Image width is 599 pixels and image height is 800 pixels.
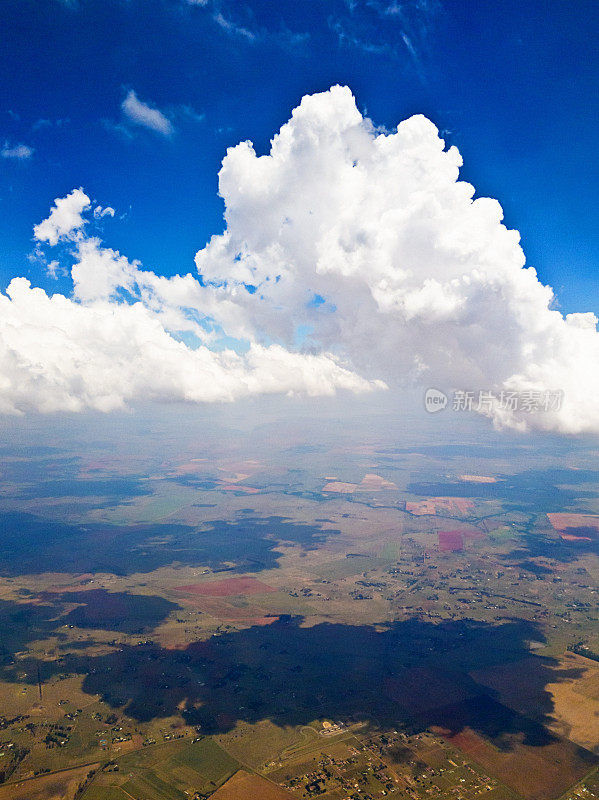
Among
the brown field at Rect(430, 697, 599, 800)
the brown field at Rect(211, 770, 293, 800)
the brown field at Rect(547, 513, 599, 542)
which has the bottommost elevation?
the brown field at Rect(211, 770, 293, 800)

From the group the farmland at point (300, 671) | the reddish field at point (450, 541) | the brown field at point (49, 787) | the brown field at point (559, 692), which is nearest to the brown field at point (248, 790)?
the farmland at point (300, 671)

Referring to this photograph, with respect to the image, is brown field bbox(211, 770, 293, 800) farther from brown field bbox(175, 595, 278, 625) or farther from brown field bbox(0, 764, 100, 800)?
brown field bbox(175, 595, 278, 625)

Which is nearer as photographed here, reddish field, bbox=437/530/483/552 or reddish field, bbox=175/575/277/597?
reddish field, bbox=175/575/277/597

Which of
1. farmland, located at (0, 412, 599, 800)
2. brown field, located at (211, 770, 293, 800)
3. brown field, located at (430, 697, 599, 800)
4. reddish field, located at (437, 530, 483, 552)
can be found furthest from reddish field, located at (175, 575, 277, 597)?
reddish field, located at (437, 530, 483, 552)

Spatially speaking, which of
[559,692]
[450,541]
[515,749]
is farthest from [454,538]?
[515,749]

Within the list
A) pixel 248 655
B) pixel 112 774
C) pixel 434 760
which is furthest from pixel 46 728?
pixel 434 760

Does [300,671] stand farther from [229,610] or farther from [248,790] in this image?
[229,610]
